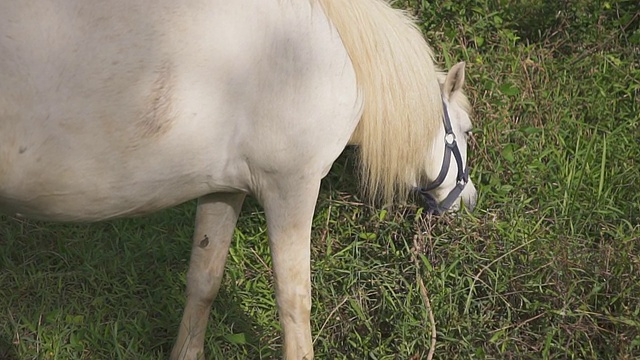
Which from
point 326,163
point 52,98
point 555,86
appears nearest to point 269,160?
point 326,163

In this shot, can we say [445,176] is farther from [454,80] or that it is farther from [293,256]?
[293,256]

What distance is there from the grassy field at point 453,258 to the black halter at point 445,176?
80mm

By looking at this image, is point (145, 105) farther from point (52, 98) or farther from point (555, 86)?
point (555, 86)

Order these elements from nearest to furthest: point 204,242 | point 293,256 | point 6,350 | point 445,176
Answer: point 293,256
point 204,242
point 6,350
point 445,176

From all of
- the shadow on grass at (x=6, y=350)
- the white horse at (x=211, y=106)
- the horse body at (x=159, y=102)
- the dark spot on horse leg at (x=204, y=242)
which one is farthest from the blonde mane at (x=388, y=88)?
the shadow on grass at (x=6, y=350)

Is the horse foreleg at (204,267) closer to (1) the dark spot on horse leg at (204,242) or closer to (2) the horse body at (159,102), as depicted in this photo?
(1) the dark spot on horse leg at (204,242)

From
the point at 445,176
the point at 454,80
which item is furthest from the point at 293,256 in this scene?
the point at 454,80

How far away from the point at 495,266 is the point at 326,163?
3.48 feet

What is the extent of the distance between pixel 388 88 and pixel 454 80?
60cm

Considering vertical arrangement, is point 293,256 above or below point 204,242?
above

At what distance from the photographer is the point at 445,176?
3.63m

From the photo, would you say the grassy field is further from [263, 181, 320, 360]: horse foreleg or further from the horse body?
the horse body

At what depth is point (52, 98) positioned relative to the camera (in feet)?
7.54

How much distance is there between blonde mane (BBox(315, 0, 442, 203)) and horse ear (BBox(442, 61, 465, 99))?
0.19 meters
